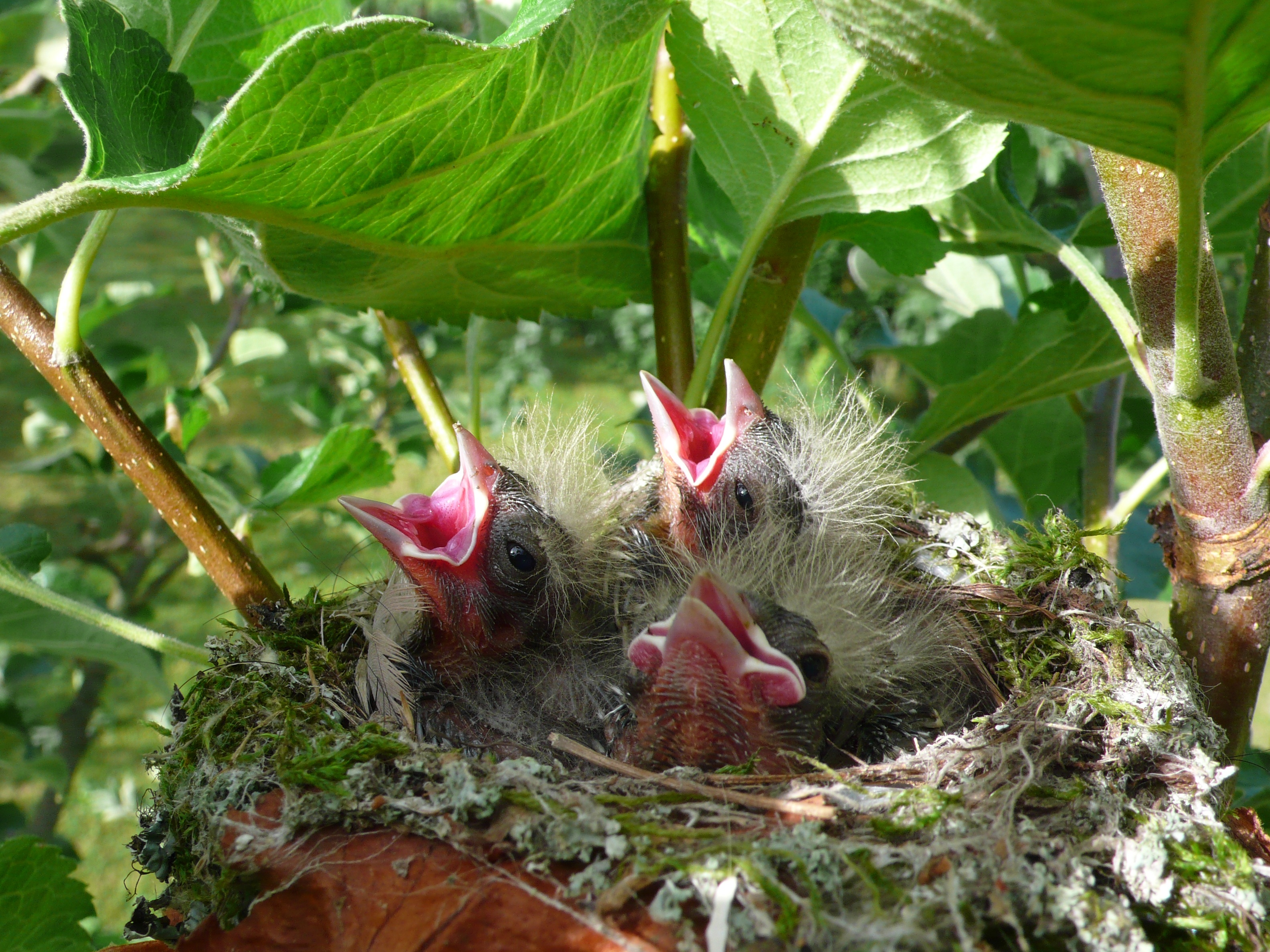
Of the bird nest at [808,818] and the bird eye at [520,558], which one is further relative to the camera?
the bird eye at [520,558]

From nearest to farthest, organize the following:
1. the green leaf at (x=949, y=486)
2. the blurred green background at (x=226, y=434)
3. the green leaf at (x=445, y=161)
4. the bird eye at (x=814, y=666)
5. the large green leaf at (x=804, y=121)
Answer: the green leaf at (x=445, y=161)
the large green leaf at (x=804, y=121)
the bird eye at (x=814, y=666)
the green leaf at (x=949, y=486)
the blurred green background at (x=226, y=434)

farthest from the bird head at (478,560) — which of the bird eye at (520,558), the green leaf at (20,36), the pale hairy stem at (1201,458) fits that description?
the green leaf at (20,36)

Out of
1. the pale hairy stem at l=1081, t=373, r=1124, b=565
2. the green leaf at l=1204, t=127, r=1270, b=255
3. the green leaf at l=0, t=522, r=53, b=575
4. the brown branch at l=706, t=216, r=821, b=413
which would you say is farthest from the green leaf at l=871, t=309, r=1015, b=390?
the green leaf at l=0, t=522, r=53, b=575

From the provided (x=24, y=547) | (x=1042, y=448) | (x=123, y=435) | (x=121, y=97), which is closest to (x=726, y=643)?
(x=123, y=435)

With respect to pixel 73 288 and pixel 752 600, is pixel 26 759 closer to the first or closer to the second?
pixel 73 288

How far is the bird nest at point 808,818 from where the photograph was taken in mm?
555

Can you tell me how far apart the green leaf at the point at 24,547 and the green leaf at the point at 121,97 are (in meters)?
0.49

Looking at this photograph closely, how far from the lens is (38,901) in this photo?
880 mm

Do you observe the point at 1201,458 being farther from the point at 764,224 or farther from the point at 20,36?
the point at 20,36

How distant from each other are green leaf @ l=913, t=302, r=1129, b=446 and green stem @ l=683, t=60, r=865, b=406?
1.02ft

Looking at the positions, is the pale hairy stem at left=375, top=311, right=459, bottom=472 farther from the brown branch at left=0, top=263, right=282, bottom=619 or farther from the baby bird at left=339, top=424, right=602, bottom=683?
the brown branch at left=0, top=263, right=282, bottom=619

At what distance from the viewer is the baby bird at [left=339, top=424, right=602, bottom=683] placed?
3.40ft

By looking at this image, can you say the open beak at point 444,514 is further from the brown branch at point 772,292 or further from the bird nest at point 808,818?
the brown branch at point 772,292

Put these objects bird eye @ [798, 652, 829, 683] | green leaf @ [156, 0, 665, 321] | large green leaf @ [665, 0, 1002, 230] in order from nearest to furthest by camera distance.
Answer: green leaf @ [156, 0, 665, 321]
large green leaf @ [665, 0, 1002, 230]
bird eye @ [798, 652, 829, 683]
